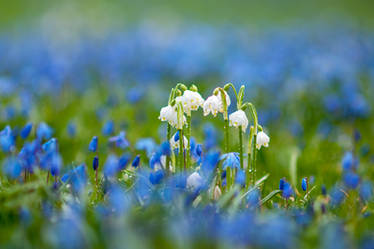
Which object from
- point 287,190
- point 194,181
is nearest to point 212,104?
point 194,181

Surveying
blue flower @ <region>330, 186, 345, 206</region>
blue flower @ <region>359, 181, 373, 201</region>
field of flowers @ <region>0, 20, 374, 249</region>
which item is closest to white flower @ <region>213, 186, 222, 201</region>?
field of flowers @ <region>0, 20, 374, 249</region>

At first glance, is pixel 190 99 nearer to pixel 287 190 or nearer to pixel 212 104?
pixel 212 104

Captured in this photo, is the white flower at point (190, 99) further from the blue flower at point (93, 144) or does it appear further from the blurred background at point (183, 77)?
the blurred background at point (183, 77)

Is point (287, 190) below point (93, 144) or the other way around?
below

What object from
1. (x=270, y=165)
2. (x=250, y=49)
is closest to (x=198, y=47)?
(x=250, y=49)

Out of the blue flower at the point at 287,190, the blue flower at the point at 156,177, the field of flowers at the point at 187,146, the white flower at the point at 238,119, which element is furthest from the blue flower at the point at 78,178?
the blue flower at the point at 287,190

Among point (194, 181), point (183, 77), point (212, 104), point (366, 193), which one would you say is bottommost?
point (366, 193)

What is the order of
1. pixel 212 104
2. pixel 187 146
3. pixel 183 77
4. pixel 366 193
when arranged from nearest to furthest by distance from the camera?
pixel 212 104, pixel 187 146, pixel 366 193, pixel 183 77

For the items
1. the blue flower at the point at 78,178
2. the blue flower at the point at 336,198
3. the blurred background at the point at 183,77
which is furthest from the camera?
the blurred background at the point at 183,77
